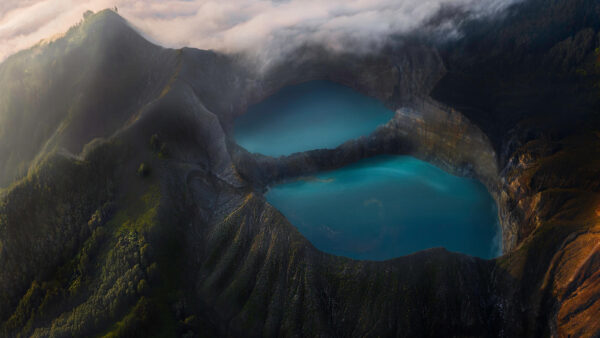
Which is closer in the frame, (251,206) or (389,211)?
(251,206)

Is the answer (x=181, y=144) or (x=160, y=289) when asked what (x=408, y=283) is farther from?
(x=181, y=144)

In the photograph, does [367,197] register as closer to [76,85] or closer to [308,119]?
[308,119]

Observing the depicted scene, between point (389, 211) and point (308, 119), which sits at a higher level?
point (308, 119)

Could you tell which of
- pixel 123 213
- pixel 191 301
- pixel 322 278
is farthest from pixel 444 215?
pixel 123 213

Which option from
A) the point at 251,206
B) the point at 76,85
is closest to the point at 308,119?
the point at 251,206

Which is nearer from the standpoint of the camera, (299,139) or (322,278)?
(322,278)

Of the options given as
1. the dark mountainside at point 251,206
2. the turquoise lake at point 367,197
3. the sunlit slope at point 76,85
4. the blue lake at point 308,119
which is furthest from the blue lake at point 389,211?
the sunlit slope at point 76,85
